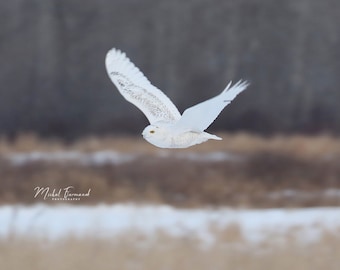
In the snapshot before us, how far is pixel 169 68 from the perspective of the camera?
8.32m

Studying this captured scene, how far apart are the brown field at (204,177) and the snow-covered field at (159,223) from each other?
98cm

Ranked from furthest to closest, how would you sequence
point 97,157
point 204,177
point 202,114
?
point 97,157, point 204,177, point 202,114

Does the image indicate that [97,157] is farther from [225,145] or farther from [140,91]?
[140,91]

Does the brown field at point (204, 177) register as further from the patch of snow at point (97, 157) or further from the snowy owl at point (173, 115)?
the snowy owl at point (173, 115)

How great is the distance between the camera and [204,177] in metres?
6.30

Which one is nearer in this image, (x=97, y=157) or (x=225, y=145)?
(x=225, y=145)

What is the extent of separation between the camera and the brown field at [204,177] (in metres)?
6.04

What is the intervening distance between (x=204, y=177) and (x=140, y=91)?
4.53 metres

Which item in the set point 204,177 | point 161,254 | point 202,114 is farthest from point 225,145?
point 202,114

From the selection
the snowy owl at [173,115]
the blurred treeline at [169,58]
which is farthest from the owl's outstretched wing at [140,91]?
the blurred treeline at [169,58]

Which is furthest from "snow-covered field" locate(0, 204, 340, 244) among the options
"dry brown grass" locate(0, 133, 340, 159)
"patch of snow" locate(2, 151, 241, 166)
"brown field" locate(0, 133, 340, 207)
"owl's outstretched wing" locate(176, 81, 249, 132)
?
"owl's outstretched wing" locate(176, 81, 249, 132)

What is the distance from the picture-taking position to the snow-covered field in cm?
416

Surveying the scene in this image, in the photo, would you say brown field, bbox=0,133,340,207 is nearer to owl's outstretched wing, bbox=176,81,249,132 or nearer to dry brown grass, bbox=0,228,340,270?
dry brown grass, bbox=0,228,340,270

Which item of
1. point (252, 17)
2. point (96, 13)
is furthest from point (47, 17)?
point (252, 17)
